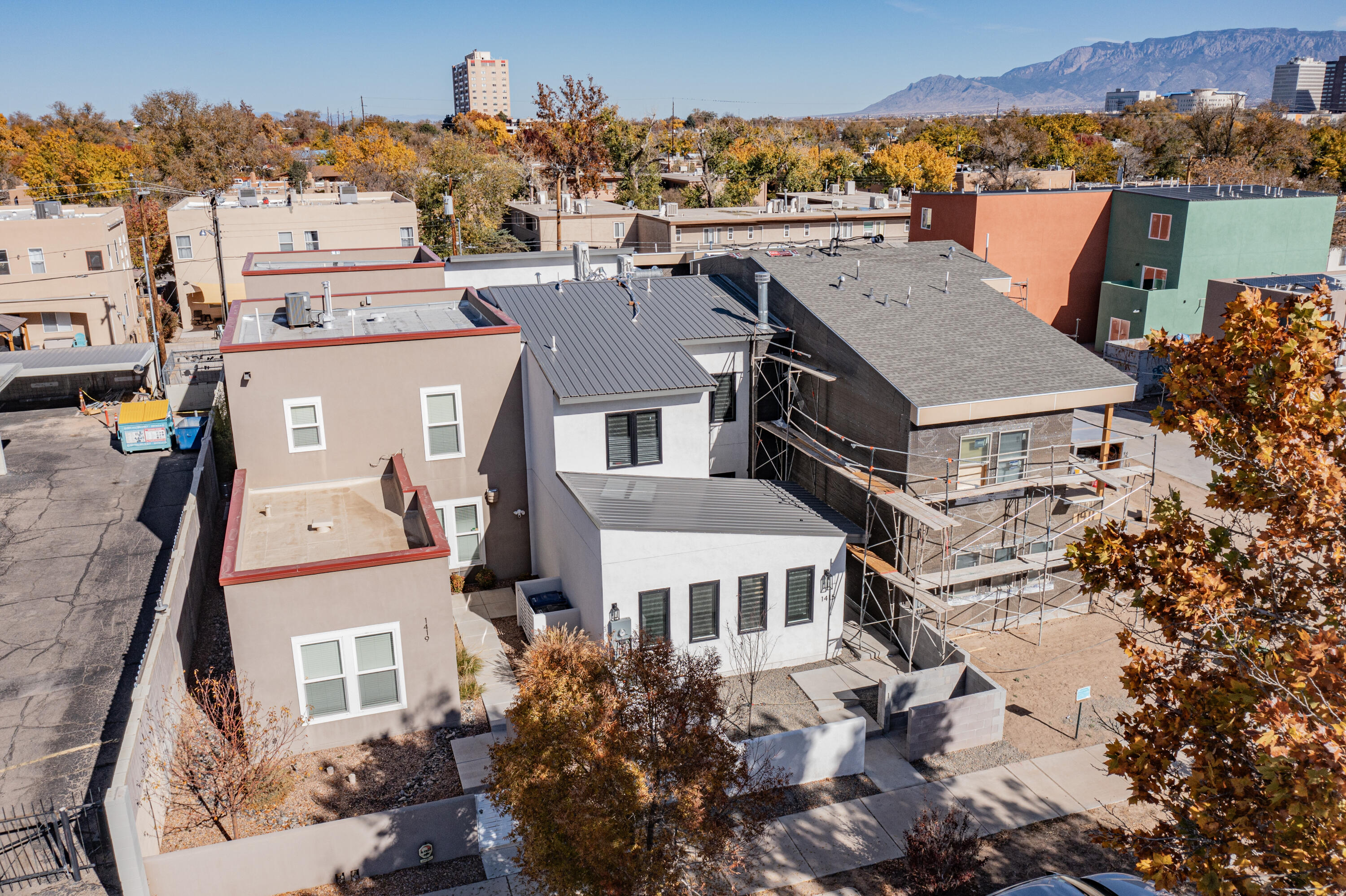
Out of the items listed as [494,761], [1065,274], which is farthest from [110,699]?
[1065,274]

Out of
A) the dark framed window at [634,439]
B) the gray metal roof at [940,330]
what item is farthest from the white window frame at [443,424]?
the gray metal roof at [940,330]

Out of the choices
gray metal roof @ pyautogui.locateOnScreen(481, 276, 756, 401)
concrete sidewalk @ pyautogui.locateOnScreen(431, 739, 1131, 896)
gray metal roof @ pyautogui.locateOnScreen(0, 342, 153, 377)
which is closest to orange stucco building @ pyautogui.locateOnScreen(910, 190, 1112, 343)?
gray metal roof @ pyautogui.locateOnScreen(481, 276, 756, 401)

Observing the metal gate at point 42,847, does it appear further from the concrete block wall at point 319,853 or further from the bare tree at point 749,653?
the bare tree at point 749,653

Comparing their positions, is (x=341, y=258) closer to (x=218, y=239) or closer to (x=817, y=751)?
(x=218, y=239)

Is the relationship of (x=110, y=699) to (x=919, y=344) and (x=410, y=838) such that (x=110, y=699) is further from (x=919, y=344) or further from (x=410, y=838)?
(x=919, y=344)

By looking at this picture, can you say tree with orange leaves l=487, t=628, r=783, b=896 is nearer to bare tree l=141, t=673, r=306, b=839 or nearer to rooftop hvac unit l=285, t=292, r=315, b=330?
bare tree l=141, t=673, r=306, b=839

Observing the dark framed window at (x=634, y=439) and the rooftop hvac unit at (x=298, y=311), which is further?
the rooftop hvac unit at (x=298, y=311)

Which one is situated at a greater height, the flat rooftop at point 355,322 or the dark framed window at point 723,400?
the flat rooftop at point 355,322
